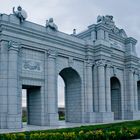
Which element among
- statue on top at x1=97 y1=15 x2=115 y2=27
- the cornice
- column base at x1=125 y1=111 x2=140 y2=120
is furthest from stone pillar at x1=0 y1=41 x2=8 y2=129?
column base at x1=125 y1=111 x2=140 y2=120

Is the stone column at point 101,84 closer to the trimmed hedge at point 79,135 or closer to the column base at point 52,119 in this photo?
the column base at point 52,119

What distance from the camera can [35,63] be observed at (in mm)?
23969

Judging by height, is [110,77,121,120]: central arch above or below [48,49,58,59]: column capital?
below

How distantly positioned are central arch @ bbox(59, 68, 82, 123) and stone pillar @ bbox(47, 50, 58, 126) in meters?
3.63

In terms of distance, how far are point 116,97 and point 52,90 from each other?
40.6 ft

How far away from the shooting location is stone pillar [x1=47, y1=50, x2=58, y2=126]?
79.0 feet

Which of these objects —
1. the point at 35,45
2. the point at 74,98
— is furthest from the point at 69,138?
the point at 74,98

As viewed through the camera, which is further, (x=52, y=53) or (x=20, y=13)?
(x=52, y=53)

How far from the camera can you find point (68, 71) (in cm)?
2889

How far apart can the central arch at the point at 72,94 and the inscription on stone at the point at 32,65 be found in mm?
4802

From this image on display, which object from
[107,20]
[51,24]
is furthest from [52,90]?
[107,20]

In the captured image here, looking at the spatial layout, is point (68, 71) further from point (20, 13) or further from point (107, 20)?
point (20, 13)

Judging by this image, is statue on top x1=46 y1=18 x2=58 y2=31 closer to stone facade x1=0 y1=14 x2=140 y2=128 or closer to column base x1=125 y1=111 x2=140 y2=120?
stone facade x1=0 y1=14 x2=140 y2=128

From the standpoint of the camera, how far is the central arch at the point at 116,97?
3375cm
